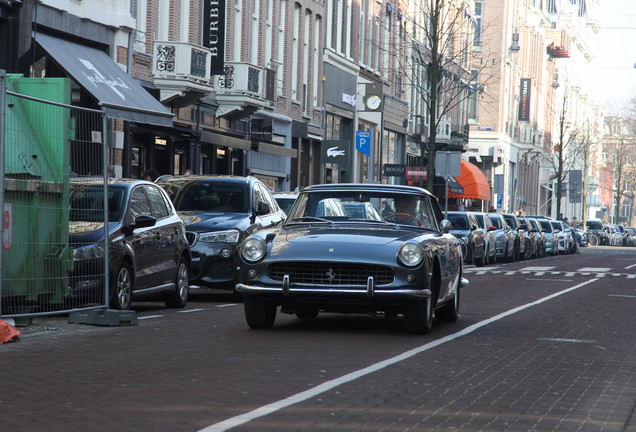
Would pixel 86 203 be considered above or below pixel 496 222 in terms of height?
above

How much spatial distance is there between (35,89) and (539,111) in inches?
3542

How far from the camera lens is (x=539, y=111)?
100125mm

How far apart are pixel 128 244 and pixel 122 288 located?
0.52m

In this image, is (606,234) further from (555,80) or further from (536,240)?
(536,240)

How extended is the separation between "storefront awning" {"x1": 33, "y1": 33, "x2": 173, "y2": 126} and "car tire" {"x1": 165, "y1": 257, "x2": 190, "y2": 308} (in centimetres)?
864

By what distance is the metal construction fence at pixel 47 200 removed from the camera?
11.4 meters

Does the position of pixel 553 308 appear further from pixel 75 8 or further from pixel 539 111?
pixel 539 111

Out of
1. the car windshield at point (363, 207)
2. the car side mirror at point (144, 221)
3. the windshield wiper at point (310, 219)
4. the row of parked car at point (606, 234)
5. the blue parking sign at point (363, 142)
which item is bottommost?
the row of parked car at point (606, 234)

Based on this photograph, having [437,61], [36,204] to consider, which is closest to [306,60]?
[437,61]

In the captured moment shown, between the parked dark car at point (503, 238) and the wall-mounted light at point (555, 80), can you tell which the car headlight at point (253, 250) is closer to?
the parked dark car at point (503, 238)

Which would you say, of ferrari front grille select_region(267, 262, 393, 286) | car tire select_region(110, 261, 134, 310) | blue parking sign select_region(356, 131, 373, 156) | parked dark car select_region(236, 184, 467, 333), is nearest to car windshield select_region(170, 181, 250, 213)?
car tire select_region(110, 261, 134, 310)

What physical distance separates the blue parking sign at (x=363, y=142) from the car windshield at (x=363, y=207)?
32909mm

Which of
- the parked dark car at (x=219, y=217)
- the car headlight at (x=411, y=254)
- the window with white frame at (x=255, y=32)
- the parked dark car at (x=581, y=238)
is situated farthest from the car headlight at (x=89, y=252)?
the parked dark car at (x=581, y=238)

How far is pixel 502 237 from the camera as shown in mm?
40312
